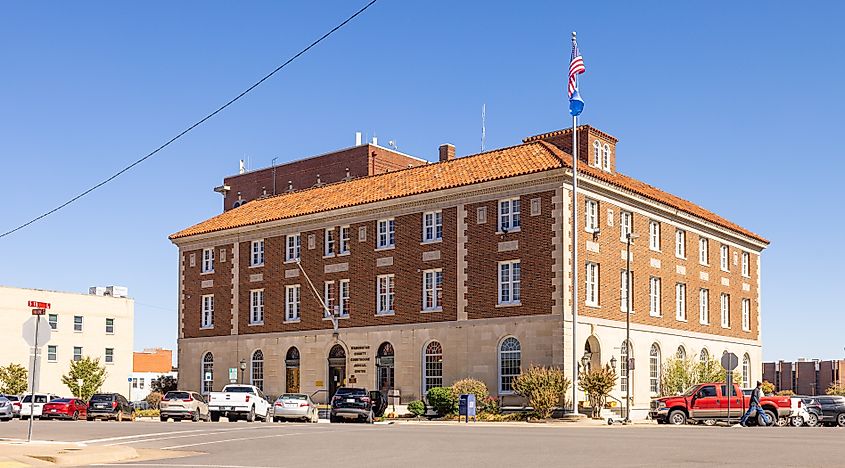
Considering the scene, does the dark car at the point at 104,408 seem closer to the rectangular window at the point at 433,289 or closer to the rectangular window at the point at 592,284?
the rectangular window at the point at 433,289

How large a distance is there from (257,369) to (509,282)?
19.6m

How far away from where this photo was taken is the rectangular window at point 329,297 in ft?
191

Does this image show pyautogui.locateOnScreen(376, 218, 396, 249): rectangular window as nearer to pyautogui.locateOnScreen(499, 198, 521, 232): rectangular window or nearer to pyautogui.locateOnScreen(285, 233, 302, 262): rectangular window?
pyautogui.locateOnScreen(285, 233, 302, 262): rectangular window

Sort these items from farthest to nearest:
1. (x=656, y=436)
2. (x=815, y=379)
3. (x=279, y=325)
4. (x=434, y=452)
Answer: (x=815, y=379), (x=279, y=325), (x=656, y=436), (x=434, y=452)

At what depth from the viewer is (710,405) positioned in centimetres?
4266

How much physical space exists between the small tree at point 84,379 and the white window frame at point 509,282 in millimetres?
47669

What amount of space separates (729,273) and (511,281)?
18.6 metres

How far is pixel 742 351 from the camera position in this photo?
208ft

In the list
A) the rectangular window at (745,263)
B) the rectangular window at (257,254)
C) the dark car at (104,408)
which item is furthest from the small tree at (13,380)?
the rectangular window at (745,263)

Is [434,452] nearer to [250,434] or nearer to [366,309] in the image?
[250,434]

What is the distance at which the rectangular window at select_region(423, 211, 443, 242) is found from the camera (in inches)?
2100

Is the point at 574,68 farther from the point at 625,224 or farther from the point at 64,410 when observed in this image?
the point at 64,410

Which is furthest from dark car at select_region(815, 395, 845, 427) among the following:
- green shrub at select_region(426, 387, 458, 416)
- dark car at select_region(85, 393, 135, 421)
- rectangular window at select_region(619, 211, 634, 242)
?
dark car at select_region(85, 393, 135, 421)

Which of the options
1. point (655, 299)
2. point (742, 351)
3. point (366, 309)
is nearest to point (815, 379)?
point (742, 351)
